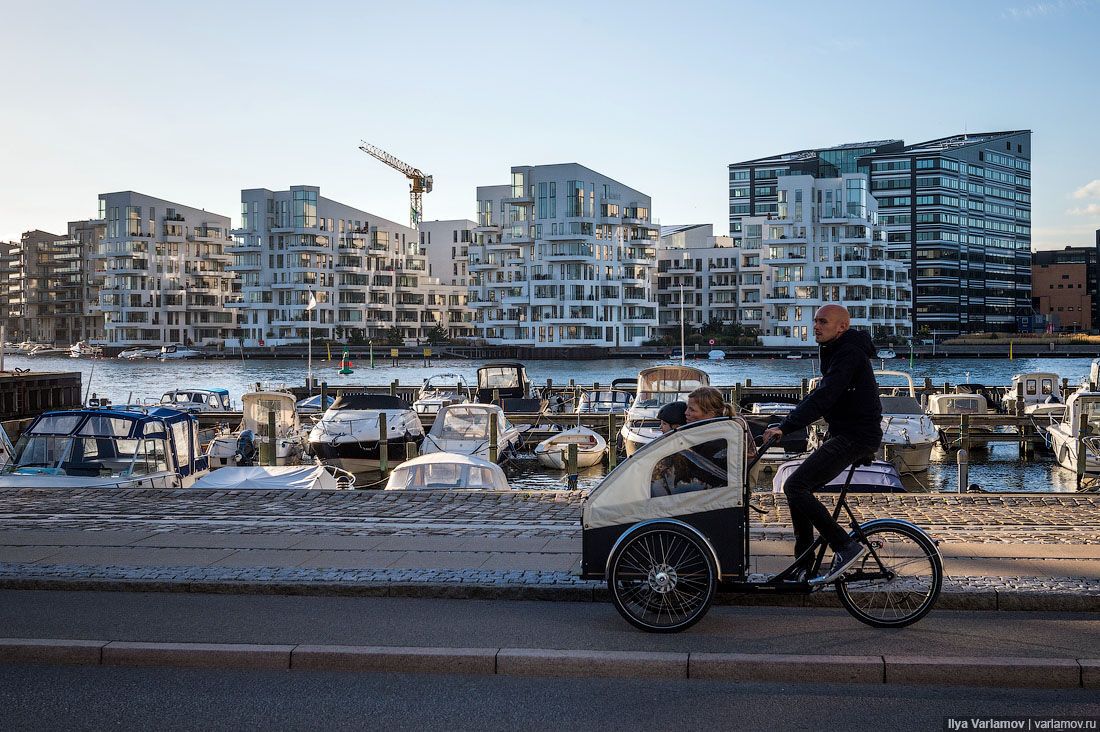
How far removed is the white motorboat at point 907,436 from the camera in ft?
111

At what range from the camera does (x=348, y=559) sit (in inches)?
426

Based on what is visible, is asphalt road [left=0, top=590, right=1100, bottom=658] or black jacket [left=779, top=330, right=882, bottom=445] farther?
black jacket [left=779, top=330, right=882, bottom=445]

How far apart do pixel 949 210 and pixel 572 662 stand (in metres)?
173

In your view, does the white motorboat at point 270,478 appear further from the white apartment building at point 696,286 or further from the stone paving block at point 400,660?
the white apartment building at point 696,286

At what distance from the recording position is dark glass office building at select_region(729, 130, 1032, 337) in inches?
6540

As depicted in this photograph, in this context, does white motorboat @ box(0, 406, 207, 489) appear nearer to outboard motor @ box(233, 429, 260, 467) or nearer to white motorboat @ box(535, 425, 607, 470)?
outboard motor @ box(233, 429, 260, 467)

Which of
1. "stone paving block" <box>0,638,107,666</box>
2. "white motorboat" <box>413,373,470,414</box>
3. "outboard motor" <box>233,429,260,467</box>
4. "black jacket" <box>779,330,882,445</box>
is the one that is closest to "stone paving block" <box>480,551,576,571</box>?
"black jacket" <box>779,330,882,445</box>

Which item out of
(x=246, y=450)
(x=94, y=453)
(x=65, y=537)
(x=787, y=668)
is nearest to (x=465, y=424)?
(x=246, y=450)

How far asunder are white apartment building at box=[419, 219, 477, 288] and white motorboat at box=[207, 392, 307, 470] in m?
135

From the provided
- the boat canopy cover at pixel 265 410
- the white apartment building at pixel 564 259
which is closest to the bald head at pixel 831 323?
the boat canopy cover at pixel 265 410

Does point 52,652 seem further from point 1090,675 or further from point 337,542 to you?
point 1090,675

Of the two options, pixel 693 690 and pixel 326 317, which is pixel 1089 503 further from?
pixel 326 317

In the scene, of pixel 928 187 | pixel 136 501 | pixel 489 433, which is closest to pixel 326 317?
pixel 928 187

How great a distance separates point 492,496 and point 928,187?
162m
